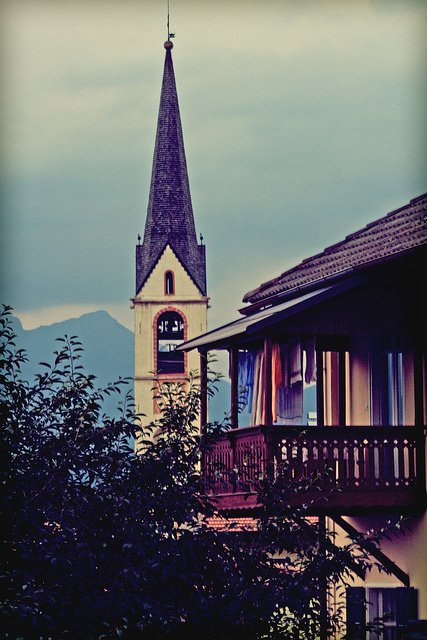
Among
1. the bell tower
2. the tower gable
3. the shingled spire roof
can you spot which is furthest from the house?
the shingled spire roof

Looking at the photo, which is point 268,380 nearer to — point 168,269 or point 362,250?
point 362,250

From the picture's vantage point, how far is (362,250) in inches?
646

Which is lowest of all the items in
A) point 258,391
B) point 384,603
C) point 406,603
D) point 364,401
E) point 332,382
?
point 384,603

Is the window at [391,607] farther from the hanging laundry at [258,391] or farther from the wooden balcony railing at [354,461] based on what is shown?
the hanging laundry at [258,391]

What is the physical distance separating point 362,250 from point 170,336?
152 feet

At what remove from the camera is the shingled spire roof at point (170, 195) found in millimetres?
63781

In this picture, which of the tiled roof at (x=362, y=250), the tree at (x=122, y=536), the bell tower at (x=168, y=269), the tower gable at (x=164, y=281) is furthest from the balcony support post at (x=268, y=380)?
the tower gable at (x=164, y=281)

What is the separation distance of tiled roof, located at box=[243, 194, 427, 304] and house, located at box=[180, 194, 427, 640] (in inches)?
2.2

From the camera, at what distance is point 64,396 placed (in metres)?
9.28

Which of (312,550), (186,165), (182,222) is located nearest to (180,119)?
(186,165)

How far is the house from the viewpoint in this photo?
1378 centimetres

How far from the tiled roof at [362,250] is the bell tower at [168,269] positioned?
39.6 m

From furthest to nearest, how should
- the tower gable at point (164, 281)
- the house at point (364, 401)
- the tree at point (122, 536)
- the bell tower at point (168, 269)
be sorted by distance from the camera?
the tower gable at point (164, 281) < the bell tower at point (168, 269) < the house at point (364, 401) < the tree at point (122, 536)

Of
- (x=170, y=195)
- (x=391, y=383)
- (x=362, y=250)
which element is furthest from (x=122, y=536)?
(x=170, y=195)
